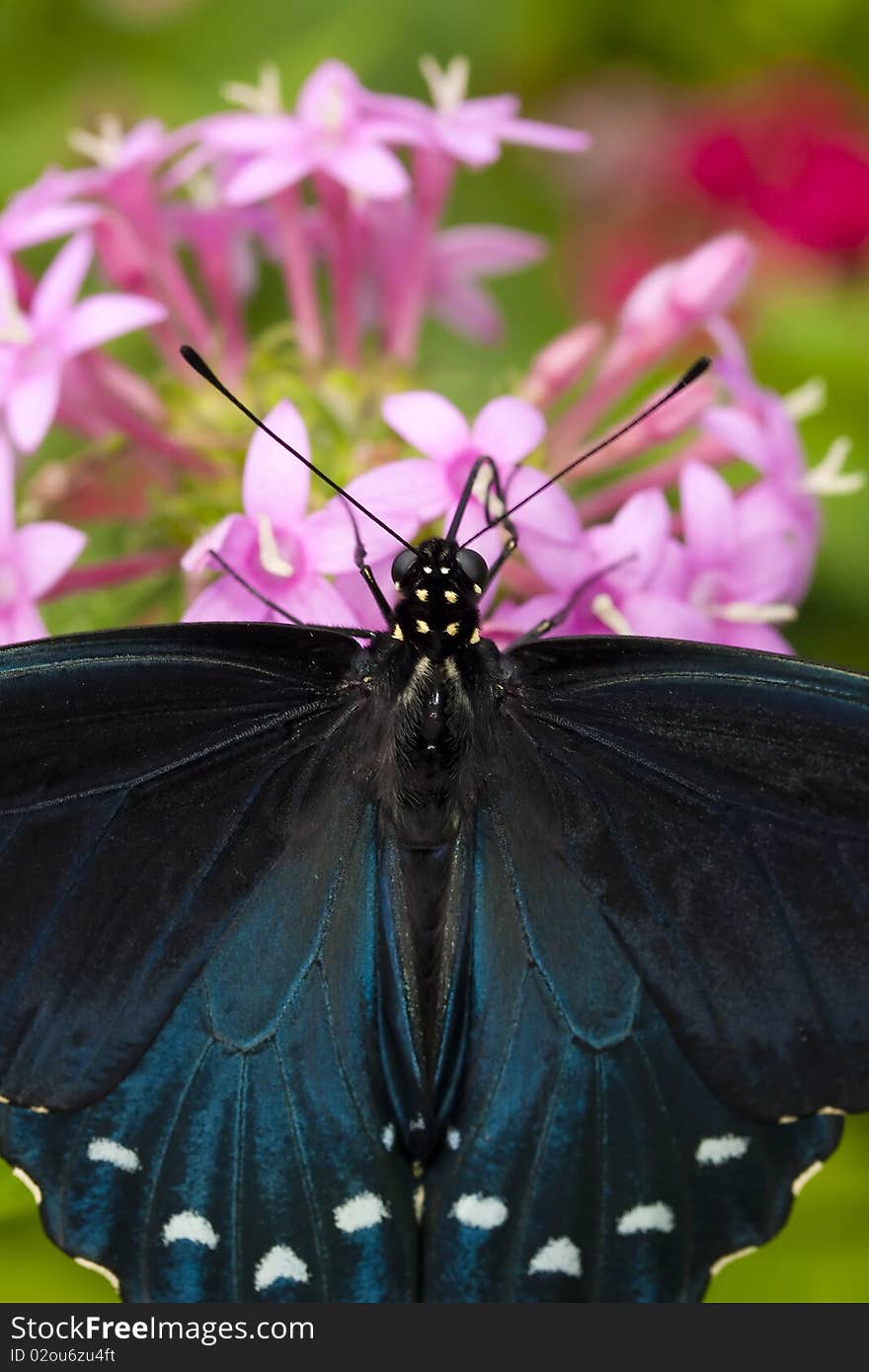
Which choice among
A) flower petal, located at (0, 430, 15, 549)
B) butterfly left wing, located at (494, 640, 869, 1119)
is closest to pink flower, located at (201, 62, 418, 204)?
flower petal, located at (0, 430, 15, 549)

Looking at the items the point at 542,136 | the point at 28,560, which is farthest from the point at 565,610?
the point at 542,136

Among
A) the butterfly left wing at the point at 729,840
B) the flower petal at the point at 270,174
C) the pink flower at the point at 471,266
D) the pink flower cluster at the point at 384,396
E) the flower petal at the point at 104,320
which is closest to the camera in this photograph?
the butterfly left wing at the point at 729,840

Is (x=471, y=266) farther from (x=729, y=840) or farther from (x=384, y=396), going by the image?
(x=729, y=840)

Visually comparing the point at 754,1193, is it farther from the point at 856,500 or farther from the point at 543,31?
the point at 543,31

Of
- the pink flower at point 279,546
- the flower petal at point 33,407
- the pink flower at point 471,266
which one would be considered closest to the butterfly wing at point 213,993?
A: the pink flower at point 279,546

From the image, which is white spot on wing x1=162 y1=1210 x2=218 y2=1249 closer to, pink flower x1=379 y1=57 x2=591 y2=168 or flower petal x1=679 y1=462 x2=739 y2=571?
flower petal x1=679 y1=462 x2=739 y2=571

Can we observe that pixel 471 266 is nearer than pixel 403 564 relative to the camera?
No

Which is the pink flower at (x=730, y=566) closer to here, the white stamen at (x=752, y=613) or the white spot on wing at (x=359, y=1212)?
the white stamen at (x=752, y=613)
